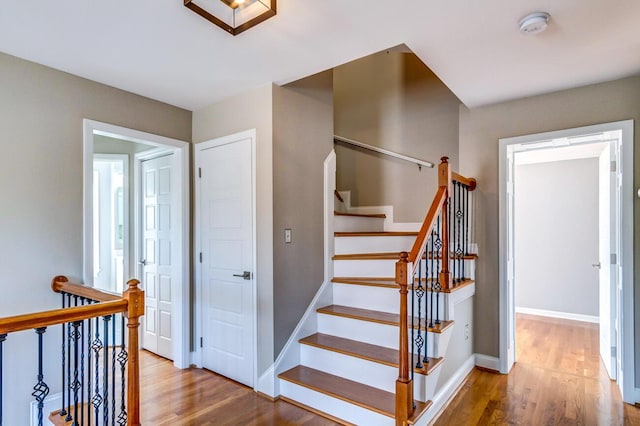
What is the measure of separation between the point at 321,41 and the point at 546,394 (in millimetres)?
3151

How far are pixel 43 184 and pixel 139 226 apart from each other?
1.49 m

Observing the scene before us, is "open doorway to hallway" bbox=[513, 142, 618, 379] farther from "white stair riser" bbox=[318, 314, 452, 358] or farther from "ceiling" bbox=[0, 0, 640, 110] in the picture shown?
"white stair riser" bbox=[318, 314, 452, 358]

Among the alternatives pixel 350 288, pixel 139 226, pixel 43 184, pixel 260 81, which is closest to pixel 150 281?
pixel 139 226

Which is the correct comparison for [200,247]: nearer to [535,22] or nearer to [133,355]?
[133,355]

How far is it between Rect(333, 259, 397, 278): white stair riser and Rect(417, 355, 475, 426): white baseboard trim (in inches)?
38.1

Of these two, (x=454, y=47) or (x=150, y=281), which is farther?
(x=150, y=281)

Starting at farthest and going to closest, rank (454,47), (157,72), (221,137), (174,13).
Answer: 1. (221,137)
2. (157,72)
3. (454,47)
4. (174,13)

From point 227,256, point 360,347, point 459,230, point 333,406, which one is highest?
point 459,230

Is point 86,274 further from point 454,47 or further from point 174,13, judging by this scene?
point 454,47

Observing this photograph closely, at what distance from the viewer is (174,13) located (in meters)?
1.92

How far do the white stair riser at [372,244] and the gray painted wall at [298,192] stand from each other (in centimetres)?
28

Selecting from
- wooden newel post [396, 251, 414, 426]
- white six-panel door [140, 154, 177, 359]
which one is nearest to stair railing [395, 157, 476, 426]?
wooden newel post [396, 251, 414, 426]

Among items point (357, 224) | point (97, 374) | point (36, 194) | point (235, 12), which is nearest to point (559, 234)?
point (357, 224)

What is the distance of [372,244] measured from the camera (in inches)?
142
